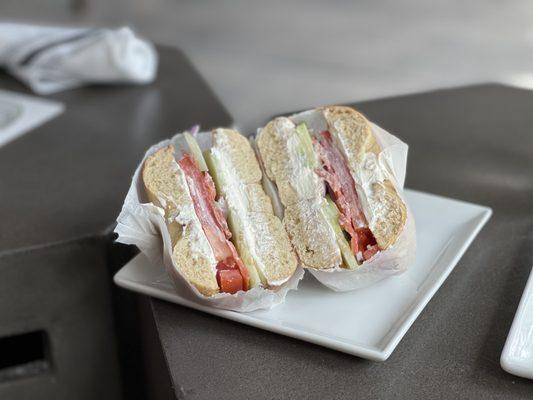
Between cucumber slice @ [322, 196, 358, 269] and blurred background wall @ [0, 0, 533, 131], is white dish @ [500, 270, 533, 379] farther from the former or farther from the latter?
blurred background wall @ [0, 0, 533, 131]

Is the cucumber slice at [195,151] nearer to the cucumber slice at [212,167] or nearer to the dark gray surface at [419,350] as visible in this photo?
the cucumber slice at [212,167]

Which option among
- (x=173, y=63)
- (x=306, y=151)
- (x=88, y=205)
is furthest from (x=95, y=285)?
(x=173, y=63)

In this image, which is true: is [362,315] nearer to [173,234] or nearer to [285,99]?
[173,234]

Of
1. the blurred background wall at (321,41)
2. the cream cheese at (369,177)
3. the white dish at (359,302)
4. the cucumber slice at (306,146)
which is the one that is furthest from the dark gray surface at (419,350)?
the blurred background wall at (321,41)

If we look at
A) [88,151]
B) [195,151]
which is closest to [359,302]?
[195,151]

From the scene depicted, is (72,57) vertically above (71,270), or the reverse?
(72,57)

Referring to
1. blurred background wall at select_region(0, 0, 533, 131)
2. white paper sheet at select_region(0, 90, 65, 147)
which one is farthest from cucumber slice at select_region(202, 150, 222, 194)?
blurred background wall at select_region(0, 0, 533, 131)

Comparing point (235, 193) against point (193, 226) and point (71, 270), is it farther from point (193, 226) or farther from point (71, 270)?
point (71, 270)
